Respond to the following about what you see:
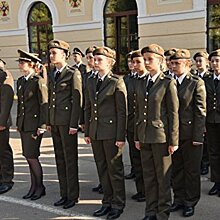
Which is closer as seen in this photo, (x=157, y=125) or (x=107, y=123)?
(x=157, y=125)

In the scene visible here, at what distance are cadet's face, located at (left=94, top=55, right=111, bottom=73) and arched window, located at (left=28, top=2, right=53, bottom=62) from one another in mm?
9626

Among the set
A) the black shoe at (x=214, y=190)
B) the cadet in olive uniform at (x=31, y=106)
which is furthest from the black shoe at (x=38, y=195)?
the black shoe at (x=214, y=190)

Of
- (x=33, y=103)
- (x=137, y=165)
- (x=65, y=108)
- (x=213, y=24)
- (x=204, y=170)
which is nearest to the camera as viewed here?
(x=65, y=108)

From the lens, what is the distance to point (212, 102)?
5.13 metres

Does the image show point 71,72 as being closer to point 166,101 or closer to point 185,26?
point 166,101

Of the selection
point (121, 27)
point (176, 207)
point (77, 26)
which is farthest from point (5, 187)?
point (77, 26)

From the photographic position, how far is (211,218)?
4387 mm

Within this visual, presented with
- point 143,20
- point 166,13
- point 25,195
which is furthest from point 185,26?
point 25,195

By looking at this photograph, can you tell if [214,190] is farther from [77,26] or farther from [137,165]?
[77,26]

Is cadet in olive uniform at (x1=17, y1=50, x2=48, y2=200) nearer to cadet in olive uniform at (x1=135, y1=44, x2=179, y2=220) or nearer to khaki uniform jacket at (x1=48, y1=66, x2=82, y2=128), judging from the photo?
khaki uniform jacket at (x1=48, y1=66, x2=82, y2=128)

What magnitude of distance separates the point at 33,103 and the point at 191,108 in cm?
196

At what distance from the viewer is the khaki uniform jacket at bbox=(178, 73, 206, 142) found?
4.35m

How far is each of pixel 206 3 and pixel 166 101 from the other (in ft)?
21.7

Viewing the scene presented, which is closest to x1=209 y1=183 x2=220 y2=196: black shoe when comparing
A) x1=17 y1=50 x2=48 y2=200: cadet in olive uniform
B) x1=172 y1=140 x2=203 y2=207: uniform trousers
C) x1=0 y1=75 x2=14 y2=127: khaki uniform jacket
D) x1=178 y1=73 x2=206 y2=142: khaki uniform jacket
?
x1=172 y1=140 x2=203 y2=207: uniform trousers
